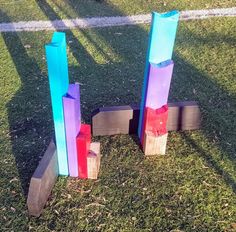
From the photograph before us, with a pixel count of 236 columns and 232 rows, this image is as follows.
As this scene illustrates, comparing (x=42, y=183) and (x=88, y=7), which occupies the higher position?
(x=42, y=183)

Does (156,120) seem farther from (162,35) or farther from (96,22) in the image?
(96,22)

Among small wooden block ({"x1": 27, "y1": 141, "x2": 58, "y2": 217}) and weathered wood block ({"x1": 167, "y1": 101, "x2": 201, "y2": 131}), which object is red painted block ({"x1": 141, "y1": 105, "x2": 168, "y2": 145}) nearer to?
weathered wood block ({"x1": 167, "y1": 101, "x2": 201, "y2": 131})

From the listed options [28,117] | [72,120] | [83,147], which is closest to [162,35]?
[72,120]

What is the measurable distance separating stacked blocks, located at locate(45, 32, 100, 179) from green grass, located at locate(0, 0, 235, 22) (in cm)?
305

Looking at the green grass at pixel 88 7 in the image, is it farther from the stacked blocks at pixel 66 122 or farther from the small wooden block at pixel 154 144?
the stacked blocks at pixel 66 122

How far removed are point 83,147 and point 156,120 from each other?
61 centimetres

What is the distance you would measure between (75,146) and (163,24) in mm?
1018

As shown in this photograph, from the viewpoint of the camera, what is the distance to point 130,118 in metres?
3.28

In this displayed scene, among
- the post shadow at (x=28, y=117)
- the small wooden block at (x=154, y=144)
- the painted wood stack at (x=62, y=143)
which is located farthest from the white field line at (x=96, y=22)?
the painted wood stack at (x=62, y=143)

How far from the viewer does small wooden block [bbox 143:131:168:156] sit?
3.05 meters

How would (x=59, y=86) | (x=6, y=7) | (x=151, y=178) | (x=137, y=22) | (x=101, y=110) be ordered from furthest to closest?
1. (x=6, y=7)
2. (x=137, y=22)
3. (x=101, y=110)
4. (x=151, y=178)
5. (x=59, y=86)

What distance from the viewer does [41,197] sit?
8.62 feet

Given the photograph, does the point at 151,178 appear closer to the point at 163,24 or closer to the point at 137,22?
the point at 163,24

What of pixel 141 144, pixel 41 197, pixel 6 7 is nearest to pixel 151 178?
pixel 141 144
